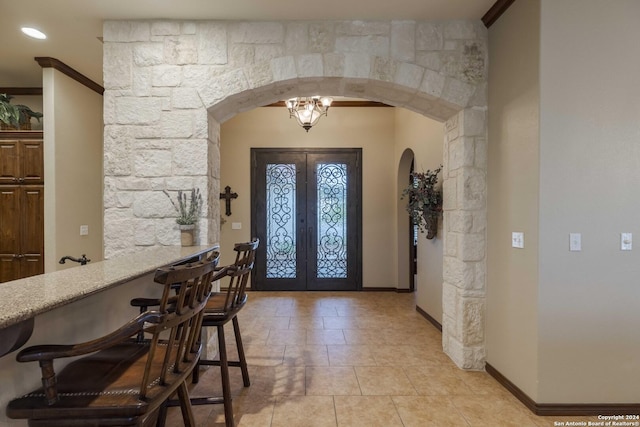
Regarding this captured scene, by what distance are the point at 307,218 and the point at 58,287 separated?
191 inches

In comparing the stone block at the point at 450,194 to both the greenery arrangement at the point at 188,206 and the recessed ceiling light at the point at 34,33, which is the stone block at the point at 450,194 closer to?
the greenery arrangement at the point at 188,206

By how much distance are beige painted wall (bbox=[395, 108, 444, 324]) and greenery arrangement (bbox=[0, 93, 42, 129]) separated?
189 inches

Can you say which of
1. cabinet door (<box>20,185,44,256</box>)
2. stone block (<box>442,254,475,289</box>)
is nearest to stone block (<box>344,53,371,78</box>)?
stone block (<box>442,254,475,289</box>)

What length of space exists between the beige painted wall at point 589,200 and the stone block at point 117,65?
320 centimetres

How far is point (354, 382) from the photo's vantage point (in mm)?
2801

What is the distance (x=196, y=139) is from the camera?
3.04 m

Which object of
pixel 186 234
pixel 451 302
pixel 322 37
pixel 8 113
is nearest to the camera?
pixel 186 234

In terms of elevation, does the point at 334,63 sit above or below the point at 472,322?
above

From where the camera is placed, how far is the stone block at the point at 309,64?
9.97 ft

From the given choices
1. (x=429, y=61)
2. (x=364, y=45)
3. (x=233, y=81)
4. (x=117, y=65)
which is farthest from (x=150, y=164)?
(x=429, y=61)

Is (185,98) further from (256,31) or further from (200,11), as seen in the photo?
(256,31)

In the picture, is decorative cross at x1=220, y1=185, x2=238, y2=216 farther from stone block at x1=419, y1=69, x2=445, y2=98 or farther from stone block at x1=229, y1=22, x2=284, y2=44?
stone block at x1=419, y1=69, x2=445, y2=98

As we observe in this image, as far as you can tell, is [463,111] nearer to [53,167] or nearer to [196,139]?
[196,139]

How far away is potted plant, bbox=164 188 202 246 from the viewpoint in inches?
116
